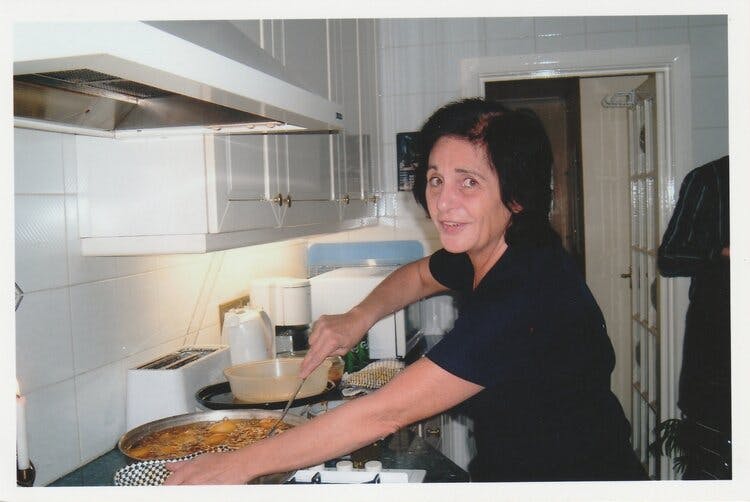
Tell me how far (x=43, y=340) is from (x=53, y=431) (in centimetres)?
18

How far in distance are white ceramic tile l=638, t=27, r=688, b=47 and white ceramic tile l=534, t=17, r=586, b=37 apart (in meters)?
0.23

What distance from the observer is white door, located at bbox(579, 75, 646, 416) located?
11.8 feet

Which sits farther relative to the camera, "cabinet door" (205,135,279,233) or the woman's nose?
"cabinet door" (205,135,279,233)

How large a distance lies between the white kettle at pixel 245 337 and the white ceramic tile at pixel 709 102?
6.06ft

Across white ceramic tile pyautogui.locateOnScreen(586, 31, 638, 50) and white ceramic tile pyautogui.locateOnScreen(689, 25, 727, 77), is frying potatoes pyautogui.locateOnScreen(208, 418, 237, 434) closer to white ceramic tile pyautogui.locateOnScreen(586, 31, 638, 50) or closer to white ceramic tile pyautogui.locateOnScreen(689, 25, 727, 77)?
white ceramic tile pyautogui.locateOnScreen(586, 31, 638, 50)

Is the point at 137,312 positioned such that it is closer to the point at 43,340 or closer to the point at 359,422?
the point at 43,340

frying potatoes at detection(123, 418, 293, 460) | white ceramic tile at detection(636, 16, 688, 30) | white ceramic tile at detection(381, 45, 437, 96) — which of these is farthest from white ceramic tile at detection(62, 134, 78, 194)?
white ceramic tile at detection(636, 16, 688, 30)

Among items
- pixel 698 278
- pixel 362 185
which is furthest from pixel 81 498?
pixel 698 278

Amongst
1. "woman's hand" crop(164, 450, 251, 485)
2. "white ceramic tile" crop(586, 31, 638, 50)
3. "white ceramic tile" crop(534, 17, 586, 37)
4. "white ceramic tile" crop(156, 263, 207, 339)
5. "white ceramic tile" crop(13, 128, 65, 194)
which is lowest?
"woman's hand" crop(164, 450, 251, 485)

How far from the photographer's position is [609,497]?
1062 mm

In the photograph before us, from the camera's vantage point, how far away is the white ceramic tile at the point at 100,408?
1325mm

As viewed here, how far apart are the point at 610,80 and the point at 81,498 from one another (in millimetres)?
3456

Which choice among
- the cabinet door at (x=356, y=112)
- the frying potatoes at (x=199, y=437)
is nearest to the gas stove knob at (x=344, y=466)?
the frying potatoes at (x=199, y=437)

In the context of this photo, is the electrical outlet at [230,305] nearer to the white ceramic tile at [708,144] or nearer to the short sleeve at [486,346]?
the short sleeve at [486,346]
